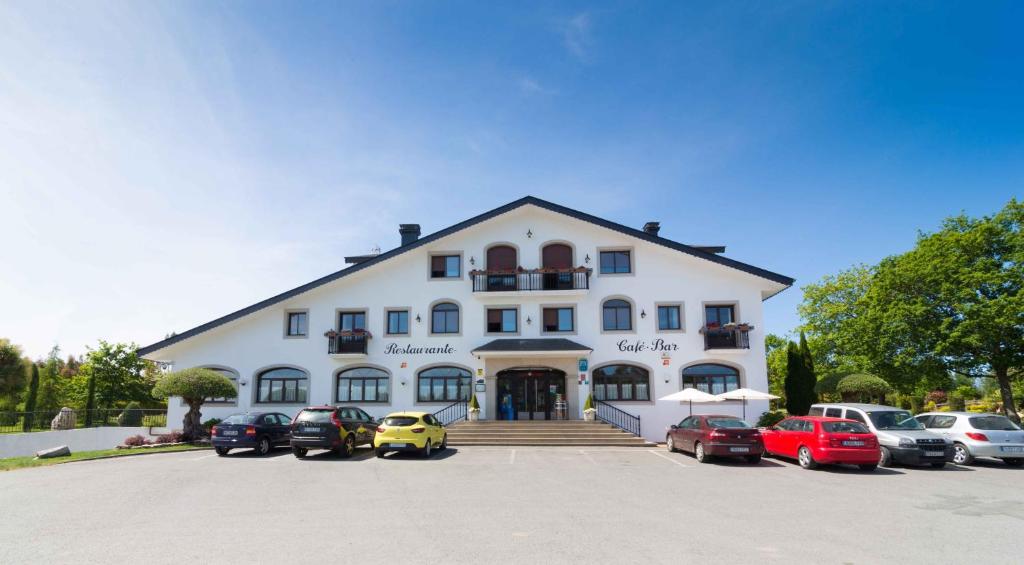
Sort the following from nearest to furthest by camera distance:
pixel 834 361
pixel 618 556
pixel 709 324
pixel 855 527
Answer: pixel 618 556, pixel 855 527, pixel 709 324, pixel 834 361

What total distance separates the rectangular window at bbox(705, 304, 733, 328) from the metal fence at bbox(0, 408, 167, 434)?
25.4 metres

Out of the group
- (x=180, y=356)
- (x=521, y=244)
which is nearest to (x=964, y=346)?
(x=521, y=244)

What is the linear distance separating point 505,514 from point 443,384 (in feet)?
54.4

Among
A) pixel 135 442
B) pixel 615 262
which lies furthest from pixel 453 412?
pixel 135 442

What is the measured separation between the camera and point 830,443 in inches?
556

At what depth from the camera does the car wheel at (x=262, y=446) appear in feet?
57.6

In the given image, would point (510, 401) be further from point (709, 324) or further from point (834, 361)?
point (834, 361)

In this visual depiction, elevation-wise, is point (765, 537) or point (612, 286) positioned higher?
point (612, 286)

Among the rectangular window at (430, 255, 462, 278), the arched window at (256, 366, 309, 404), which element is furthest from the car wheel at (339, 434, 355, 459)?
the rectangular window at (430, 255, 462, 278)

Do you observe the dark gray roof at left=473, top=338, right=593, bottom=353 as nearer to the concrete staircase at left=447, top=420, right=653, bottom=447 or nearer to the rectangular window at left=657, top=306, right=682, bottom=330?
the concrete staircase at left=447, top=420, right=653, bottom=447

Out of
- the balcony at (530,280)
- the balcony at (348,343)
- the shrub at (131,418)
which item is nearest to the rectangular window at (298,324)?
the balcony at (348,343)

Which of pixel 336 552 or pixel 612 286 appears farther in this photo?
pixel 612 286

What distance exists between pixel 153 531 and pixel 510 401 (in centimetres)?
1788

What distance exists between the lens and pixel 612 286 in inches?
999
